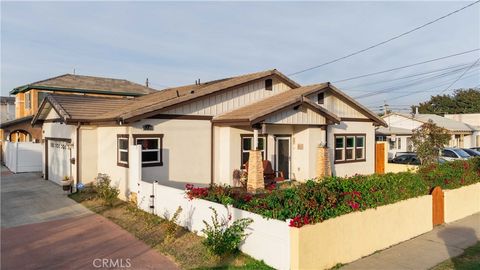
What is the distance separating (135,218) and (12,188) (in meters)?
9.03

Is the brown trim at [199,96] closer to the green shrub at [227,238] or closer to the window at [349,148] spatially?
the window at [349,148]

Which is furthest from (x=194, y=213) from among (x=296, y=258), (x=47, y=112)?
(x=47, y=112)

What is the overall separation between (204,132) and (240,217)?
7.02 m

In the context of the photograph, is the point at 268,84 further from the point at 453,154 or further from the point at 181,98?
the point at 453,154

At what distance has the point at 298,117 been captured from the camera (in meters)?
14.6

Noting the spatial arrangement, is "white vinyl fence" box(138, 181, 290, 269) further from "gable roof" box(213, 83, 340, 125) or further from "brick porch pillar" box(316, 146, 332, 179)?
"brick porch pillar" box(316, 146, 332, 179)

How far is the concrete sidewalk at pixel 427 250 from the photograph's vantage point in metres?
7.43

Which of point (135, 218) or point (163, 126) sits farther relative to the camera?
point (163, 126)

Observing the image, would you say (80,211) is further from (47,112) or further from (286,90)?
(286,90)

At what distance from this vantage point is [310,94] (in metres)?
16.5

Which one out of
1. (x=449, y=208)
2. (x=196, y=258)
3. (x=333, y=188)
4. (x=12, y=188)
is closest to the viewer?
(x=196, y=258)

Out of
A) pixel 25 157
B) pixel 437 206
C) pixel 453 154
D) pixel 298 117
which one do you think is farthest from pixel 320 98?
pixel 25 157

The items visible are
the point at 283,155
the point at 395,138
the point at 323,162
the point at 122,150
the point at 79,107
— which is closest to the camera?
the point at 122,150

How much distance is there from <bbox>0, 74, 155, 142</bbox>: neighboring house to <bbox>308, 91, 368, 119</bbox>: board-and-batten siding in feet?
66.2
